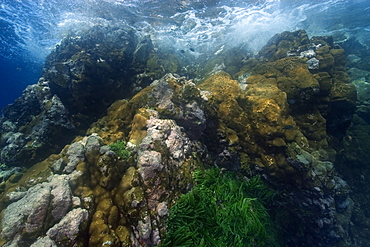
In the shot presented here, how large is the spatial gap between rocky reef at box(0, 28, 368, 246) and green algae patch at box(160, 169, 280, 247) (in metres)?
0.36

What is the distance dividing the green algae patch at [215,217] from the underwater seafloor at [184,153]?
0.10 ft

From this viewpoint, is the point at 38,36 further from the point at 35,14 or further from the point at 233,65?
the point at 233,65

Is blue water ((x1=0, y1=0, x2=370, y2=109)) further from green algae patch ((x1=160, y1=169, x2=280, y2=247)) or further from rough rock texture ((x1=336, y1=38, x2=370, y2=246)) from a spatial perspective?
green algae patch ((x1=160, y1=169, x2=280, y2=247))

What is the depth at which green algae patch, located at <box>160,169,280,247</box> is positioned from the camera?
15.4 feet

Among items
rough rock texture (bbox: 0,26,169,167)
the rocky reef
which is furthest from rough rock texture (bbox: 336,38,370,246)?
rough rock texture (bbox: 0,26,169,167)

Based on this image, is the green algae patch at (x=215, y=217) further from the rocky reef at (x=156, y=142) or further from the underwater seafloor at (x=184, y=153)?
the rocky reef at (x=156, y=142)

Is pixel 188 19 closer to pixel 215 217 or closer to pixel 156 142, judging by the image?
pixel 156 142

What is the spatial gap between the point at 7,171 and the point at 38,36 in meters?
19.3

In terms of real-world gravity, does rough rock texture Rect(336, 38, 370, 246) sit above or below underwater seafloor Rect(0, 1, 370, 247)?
below

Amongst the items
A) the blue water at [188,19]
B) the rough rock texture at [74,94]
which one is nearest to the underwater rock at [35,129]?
the rough rock texture at [74,94]

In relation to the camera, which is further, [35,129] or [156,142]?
[35,129]

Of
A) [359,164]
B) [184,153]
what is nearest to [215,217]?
[184,153]

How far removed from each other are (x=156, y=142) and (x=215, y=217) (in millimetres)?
2700

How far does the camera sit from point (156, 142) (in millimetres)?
5965
